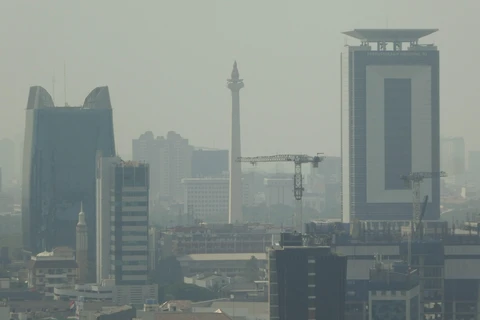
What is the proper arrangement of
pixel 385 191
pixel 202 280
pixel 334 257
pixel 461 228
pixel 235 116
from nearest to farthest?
pixel 334 257
pixel 461 228
pixel 202 280
pixel 385 191
pixel 235 116

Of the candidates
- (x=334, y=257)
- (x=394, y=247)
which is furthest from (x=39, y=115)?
(x=334, y=257)

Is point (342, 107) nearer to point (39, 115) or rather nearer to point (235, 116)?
point (39, 115)

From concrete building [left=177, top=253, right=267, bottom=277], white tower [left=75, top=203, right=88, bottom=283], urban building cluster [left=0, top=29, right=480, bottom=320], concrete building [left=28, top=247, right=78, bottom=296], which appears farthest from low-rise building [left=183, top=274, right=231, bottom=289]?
concrete building [left=177, top=253, right=267, bottom=277]

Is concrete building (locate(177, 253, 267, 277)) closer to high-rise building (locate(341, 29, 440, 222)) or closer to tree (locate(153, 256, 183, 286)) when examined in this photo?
tree (locate(153, 256, 183, 286))

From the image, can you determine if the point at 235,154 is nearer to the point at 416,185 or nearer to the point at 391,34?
the point at 391,34

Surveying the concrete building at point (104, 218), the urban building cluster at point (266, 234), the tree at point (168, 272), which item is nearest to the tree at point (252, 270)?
the urban building cluster at point (266, 234)

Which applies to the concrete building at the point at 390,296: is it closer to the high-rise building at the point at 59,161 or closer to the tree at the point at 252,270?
the tree at the point at 252,270

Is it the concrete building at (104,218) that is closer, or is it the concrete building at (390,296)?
the concrete building at (390,296)
